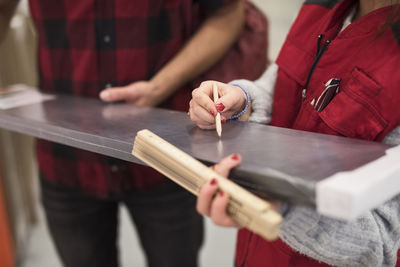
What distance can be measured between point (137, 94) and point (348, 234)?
0.42 m

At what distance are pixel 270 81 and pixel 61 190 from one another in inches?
19.1

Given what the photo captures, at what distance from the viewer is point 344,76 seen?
1.36 ft

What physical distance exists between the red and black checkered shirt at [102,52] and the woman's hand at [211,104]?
0.59 feet

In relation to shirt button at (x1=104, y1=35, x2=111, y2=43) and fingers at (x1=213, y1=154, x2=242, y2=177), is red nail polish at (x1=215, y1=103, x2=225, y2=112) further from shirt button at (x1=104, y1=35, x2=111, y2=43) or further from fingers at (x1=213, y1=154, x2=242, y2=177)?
shirt button at (x1=104, y1=35, x2=111, y2=43)

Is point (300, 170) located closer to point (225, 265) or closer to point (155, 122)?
point (155, 122)

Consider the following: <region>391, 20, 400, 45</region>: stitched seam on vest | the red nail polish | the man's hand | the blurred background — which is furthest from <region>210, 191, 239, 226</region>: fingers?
the blurred background

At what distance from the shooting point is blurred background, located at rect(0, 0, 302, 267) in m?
1.16

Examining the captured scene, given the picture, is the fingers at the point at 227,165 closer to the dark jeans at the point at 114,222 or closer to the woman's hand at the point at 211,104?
the woman's hand at the point at 211,104

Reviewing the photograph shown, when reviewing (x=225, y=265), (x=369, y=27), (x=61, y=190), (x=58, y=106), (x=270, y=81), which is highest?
(x=369, y=27)

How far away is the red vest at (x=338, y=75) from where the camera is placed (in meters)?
0.39

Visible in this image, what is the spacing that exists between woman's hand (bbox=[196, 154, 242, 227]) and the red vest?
0.46ft

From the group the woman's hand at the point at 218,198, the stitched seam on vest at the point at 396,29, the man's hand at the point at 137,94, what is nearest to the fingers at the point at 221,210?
the woman's hand at the point at 218,198

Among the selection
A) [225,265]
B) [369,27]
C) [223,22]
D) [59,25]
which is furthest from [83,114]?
[225,265]

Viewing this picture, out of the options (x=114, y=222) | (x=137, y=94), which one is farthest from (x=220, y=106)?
(x=114, y=222)
